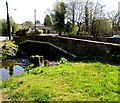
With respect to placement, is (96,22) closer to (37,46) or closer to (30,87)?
(37,46)

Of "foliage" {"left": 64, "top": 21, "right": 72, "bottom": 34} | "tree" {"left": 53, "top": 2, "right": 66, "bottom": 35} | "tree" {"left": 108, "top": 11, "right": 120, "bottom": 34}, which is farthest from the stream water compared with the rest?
"tree" {"left": 108, "top": 11, "right": 120, "bottom": 34}

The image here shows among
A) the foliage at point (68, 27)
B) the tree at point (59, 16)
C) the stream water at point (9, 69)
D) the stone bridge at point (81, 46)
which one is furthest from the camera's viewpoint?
the foliage at point (68, 27)

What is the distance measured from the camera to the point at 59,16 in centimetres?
2902

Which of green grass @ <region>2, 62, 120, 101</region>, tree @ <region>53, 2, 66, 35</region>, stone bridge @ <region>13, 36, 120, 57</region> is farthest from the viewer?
tree @ <region>53, 2, 66, 35</region>

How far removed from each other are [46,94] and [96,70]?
9.58 ft

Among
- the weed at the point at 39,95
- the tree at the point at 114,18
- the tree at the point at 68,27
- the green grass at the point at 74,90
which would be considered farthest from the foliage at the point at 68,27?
the weed at the point at 39,95

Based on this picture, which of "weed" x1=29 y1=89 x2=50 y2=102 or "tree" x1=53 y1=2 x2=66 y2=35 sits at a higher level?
"tree" x1=53 y1=2 x2=66 y2=35

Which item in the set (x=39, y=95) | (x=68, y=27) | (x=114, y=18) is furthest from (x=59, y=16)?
(x=39, y=95)

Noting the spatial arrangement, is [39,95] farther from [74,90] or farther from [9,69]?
[9,69]

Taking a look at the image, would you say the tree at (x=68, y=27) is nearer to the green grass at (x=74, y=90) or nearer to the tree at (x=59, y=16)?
the tree at (x=59, y=16)

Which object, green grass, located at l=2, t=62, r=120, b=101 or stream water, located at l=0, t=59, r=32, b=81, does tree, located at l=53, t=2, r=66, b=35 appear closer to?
stream water, located at l=0, t=59, r=32, b=81

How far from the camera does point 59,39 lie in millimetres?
12734

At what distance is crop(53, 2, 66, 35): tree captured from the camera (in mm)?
28444

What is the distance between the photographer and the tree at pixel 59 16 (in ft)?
93.3
